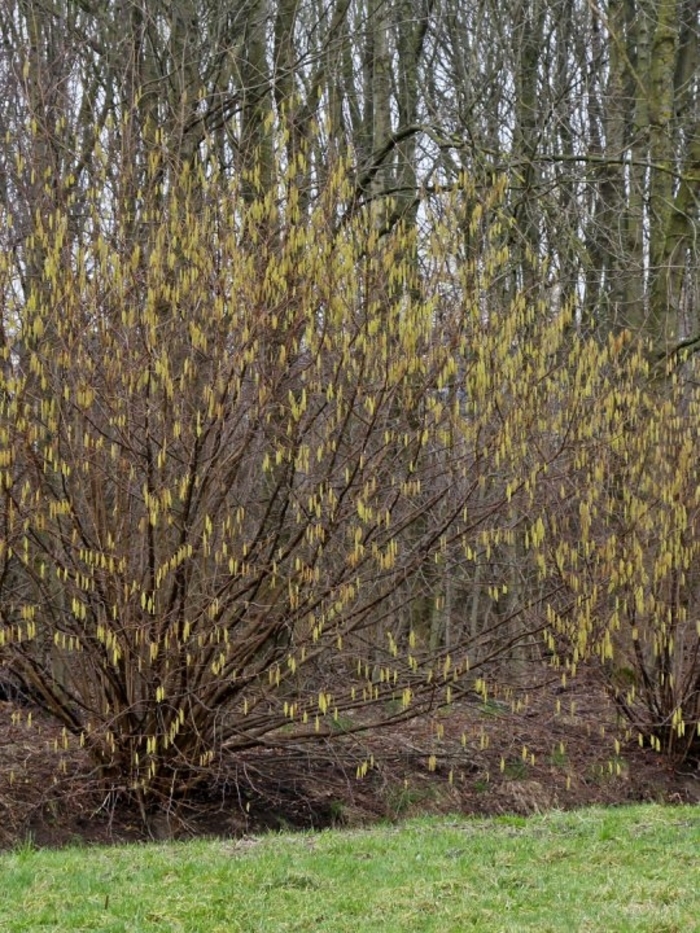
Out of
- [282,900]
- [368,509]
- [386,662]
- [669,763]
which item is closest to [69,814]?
[386,662]

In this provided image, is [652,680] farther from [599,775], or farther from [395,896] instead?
[395,896]

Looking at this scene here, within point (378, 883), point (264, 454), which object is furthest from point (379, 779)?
point (378, 883)

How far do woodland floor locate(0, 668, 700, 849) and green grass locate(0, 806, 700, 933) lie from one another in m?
1.21

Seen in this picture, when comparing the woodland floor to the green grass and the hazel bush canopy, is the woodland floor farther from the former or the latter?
the green grass

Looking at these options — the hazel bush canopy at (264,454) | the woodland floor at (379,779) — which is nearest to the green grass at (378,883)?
the woodland floor at (379,779)

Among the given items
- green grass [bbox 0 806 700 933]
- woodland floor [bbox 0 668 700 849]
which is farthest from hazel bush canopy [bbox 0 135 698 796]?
green grass [bbox 0 806 700 933]

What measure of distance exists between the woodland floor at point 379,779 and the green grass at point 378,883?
1.21 m

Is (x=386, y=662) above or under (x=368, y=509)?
under

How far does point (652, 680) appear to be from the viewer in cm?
1186

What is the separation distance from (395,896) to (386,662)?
397 centimetres

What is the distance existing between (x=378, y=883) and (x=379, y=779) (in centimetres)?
483

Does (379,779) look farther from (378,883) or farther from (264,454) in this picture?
(378,883)

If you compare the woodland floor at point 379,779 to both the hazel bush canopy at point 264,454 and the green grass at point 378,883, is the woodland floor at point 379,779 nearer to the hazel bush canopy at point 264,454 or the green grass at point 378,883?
the hazel bush canopy at point 264,454

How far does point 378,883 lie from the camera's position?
20.4 feet
